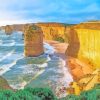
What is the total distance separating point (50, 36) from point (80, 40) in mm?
34372

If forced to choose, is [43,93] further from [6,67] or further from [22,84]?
[6,67]

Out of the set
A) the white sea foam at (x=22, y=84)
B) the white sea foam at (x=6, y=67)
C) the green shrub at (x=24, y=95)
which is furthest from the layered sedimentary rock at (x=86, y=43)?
the green shrub at (x=24, y=95)

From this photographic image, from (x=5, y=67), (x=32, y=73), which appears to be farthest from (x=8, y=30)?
(x=32, y=73)

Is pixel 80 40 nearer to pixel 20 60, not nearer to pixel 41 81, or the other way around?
pixel 20 60

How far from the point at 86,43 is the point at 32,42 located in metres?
6.58

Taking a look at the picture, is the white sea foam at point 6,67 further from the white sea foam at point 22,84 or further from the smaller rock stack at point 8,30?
the smaller rock stack at point 8,30

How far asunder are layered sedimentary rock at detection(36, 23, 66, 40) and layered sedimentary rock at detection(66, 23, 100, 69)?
2200 cm

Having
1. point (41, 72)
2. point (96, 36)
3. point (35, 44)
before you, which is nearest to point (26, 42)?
point (35, 44)

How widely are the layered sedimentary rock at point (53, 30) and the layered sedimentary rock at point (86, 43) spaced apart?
22.0 meters

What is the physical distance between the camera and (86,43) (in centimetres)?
3628

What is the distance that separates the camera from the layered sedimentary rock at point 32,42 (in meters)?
40.5

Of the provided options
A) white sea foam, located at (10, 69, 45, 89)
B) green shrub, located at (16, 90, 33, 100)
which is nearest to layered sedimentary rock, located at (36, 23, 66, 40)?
white sea foam, located at (10, 69, 45, 89)

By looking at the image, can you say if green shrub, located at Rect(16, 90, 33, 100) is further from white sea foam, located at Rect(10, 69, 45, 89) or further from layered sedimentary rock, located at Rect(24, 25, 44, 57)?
layered sedimentary rock, located at Rect(24, 25, 44, 57)

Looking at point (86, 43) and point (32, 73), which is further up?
point (86, 43)
